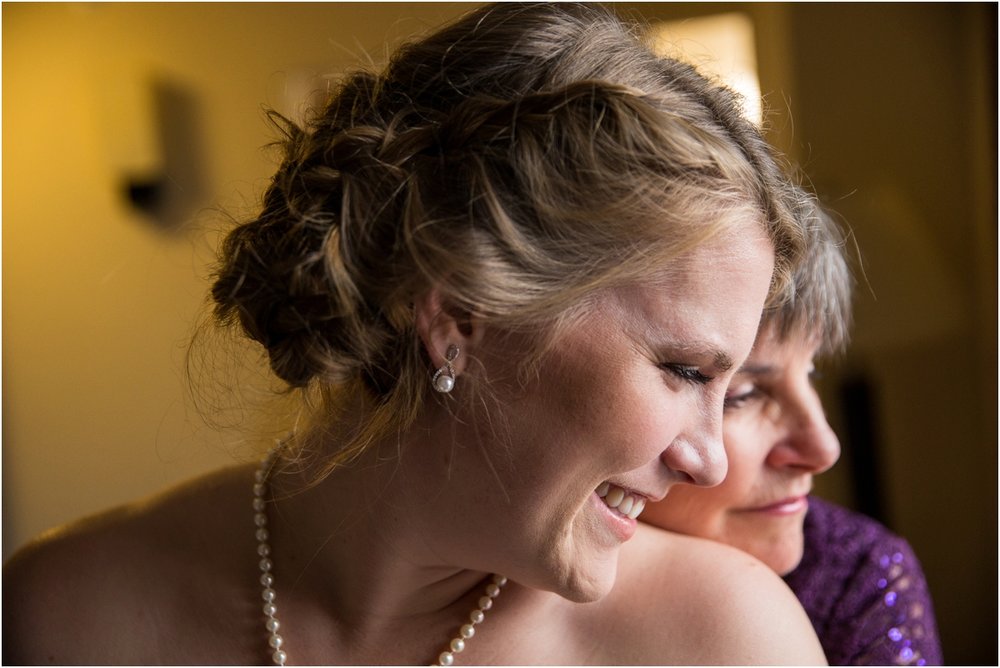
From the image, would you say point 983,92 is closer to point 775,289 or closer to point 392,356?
point 775,289

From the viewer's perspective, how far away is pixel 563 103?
32.8 inches

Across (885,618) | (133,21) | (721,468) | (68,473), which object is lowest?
(68,473)

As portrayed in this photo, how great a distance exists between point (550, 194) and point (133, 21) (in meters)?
1.91

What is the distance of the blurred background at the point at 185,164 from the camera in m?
2.31

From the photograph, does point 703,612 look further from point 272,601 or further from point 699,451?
point 272,601

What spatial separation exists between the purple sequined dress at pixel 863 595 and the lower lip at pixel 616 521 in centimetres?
49

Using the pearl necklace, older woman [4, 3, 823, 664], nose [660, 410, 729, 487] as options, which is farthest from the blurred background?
nose [660, 410, 729, 487]

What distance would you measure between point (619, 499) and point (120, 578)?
63cm

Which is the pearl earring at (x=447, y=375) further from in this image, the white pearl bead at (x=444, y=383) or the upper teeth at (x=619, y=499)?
the upper teeth at (x=619, y=499)

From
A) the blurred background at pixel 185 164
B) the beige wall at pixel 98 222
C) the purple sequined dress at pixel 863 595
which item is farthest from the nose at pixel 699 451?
the beige wall at pixel 98 222

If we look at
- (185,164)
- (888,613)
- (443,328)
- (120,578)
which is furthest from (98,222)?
(888,613)

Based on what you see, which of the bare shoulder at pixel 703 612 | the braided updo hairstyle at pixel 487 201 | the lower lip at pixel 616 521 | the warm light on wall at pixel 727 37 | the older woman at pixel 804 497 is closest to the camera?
the braided updo hairstyle at pixel 487 201

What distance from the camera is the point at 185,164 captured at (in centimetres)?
237

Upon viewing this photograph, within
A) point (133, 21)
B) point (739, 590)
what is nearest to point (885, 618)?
point (739, 590)
